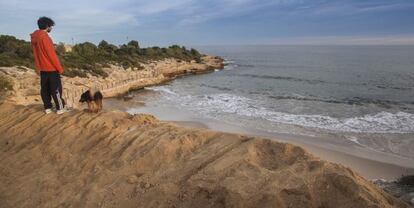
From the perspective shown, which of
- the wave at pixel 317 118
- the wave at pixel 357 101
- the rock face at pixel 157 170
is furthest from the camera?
the wave at pixel 357 101

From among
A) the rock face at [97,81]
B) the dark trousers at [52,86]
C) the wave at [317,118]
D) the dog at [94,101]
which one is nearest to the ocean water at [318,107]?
the wave at [317,118]

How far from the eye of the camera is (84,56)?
41.4 m

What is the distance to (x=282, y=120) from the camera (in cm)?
1830

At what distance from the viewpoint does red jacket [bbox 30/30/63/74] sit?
296 inches

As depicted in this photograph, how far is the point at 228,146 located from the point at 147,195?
4.24 feet

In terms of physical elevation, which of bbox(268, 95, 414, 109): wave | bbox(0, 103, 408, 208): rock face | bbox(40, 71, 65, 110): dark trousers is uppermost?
bbox(40, 71, 65, 110): dark trousers

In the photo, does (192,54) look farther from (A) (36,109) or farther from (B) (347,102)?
(A) (36,109)

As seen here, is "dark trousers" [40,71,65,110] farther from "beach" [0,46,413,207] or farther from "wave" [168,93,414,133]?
"wave" [168,93,414,133]

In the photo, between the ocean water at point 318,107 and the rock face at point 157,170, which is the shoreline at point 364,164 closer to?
the ocean water at point 318,107

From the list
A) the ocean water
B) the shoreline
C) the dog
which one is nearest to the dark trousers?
the dog

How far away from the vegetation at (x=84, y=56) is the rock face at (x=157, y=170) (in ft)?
69.5

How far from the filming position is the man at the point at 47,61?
753cm

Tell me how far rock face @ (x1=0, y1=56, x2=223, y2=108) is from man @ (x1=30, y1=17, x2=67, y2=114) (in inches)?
37.0

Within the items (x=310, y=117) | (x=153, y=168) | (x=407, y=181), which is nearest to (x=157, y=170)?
(x=153, y=168)
